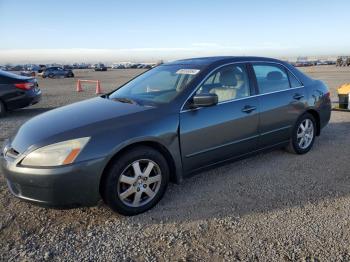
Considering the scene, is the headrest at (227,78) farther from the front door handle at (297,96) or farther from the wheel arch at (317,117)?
the wheel arch at (317,117)

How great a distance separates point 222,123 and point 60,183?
1.93 meters

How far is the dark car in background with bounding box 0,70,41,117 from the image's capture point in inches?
351

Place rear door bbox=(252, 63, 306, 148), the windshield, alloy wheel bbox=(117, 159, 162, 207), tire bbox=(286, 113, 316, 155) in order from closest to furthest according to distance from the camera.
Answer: alloy wheel bbox=(117, 159, 162, 207), the windshield, rear door bbox=(252, 63, 306, 148), tire bbox=(286, 113, 316, 155)

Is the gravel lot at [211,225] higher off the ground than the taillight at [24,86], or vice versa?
the taillight at [24,86]

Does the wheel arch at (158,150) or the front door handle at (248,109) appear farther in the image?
the front door handle at (248,109)

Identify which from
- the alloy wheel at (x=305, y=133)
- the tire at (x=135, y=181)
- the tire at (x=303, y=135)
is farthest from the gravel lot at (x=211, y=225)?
the alloy wheel at (x=305, y=133)

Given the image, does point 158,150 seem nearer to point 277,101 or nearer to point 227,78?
point 227,78

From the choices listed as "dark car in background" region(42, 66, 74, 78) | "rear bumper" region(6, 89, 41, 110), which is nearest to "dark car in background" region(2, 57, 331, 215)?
"rear bumper" region(6, 89, 41, 110)

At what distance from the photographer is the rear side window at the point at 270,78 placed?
4.43 metres

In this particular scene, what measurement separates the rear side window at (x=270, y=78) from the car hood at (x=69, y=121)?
174 cm

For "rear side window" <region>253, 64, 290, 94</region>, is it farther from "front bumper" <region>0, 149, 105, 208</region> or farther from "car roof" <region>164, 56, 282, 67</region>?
"front bumper" <region>0, 149, 105, 208</region>

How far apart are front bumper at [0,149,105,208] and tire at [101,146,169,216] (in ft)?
0.45

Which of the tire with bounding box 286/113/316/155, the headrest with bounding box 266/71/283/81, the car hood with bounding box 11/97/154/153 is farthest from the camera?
the tire with bounding box 286/113/316/155

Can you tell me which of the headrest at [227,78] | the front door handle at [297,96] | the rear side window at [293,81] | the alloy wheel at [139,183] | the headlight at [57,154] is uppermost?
the headrest at [227,78]
